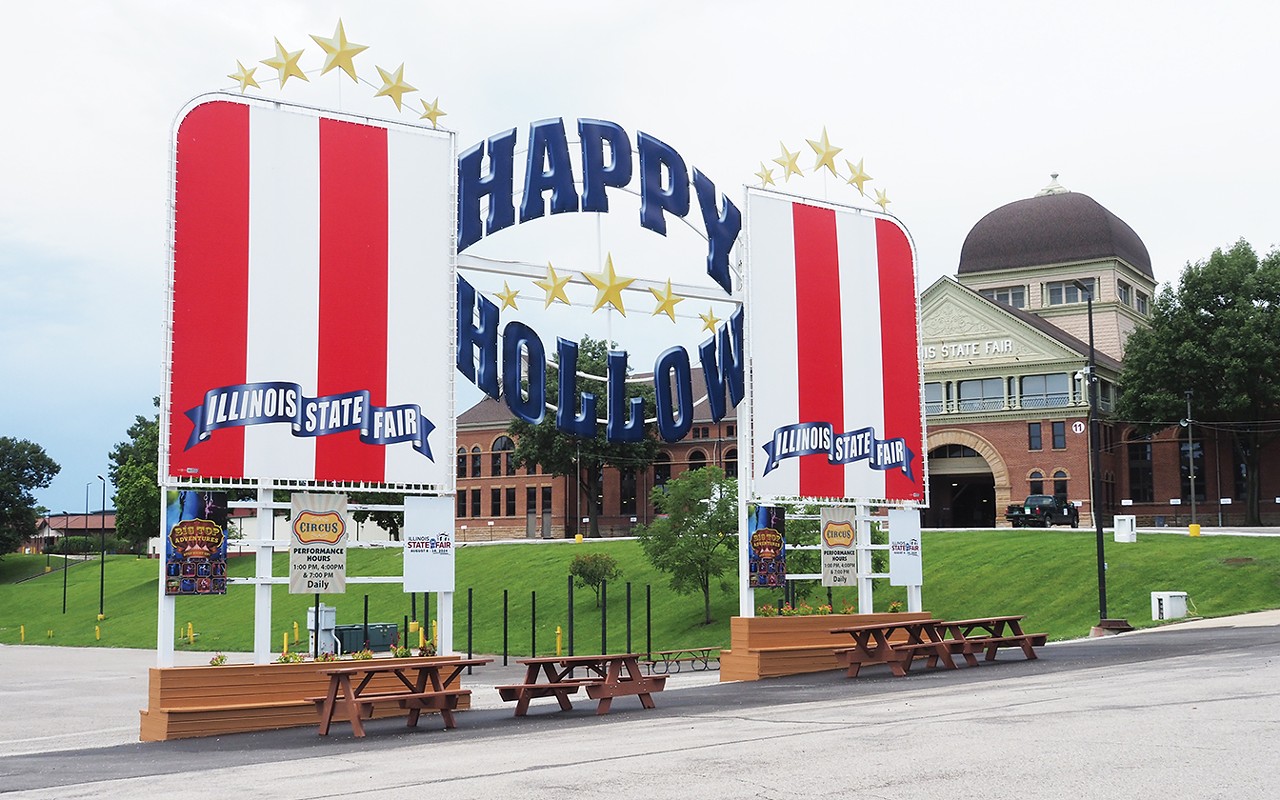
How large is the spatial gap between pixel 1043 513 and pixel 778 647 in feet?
136

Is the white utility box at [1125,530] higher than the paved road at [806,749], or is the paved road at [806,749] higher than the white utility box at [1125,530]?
the white utility box at [1125,530]

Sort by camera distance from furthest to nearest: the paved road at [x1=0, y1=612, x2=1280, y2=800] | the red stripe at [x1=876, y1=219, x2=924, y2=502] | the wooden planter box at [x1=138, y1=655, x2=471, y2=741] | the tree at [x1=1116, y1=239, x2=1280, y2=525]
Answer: the tree at [x1=1116, y1=239, x2=1280, y2=525] → the red stripe at [x1=876, y1=219, x2=924, y2=502] → the wooden planter box at [x1=138, y1=655, x2=471, y2=741] → the paved road at [x1=0, y1=612, x2=1280, y2=800]

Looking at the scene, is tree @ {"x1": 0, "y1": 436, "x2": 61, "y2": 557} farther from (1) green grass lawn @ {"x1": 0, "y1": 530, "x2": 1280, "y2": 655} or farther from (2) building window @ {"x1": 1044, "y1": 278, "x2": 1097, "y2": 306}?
(2) building window @ {"x1": 1044, "y1": 278, "x2": 1097, "y2": 306}

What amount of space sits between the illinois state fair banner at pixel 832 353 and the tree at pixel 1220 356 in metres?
44.8

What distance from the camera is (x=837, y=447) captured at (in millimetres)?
23719

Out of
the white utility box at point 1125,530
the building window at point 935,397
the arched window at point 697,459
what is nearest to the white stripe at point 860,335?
the white utility box at point 1125,530

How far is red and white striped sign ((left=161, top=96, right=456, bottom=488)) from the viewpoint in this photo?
16.9m

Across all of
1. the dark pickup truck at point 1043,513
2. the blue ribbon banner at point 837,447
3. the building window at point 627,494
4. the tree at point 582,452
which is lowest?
the dark pickup truck at point 1043,513

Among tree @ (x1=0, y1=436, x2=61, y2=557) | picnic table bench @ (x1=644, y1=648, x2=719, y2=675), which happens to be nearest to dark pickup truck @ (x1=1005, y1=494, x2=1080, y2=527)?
picnic table bench @ (x1=644, y1=648, x2=719, y2=675)

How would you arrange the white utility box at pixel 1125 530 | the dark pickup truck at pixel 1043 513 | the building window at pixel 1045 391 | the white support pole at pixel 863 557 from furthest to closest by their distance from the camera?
the building window at pixel 1045 391 < the dark pickup truck at pixel 1043 513 < the white utility box at pixel 1125 530 < the white support pole at pixel 863 557

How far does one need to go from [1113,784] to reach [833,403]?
15.5 metres

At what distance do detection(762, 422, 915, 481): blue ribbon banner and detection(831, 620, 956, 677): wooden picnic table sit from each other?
3416 mm

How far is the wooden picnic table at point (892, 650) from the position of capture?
67.6 ft

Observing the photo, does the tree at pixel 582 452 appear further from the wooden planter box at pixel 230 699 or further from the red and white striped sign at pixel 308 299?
the wooden planter box at pixel 230 699
